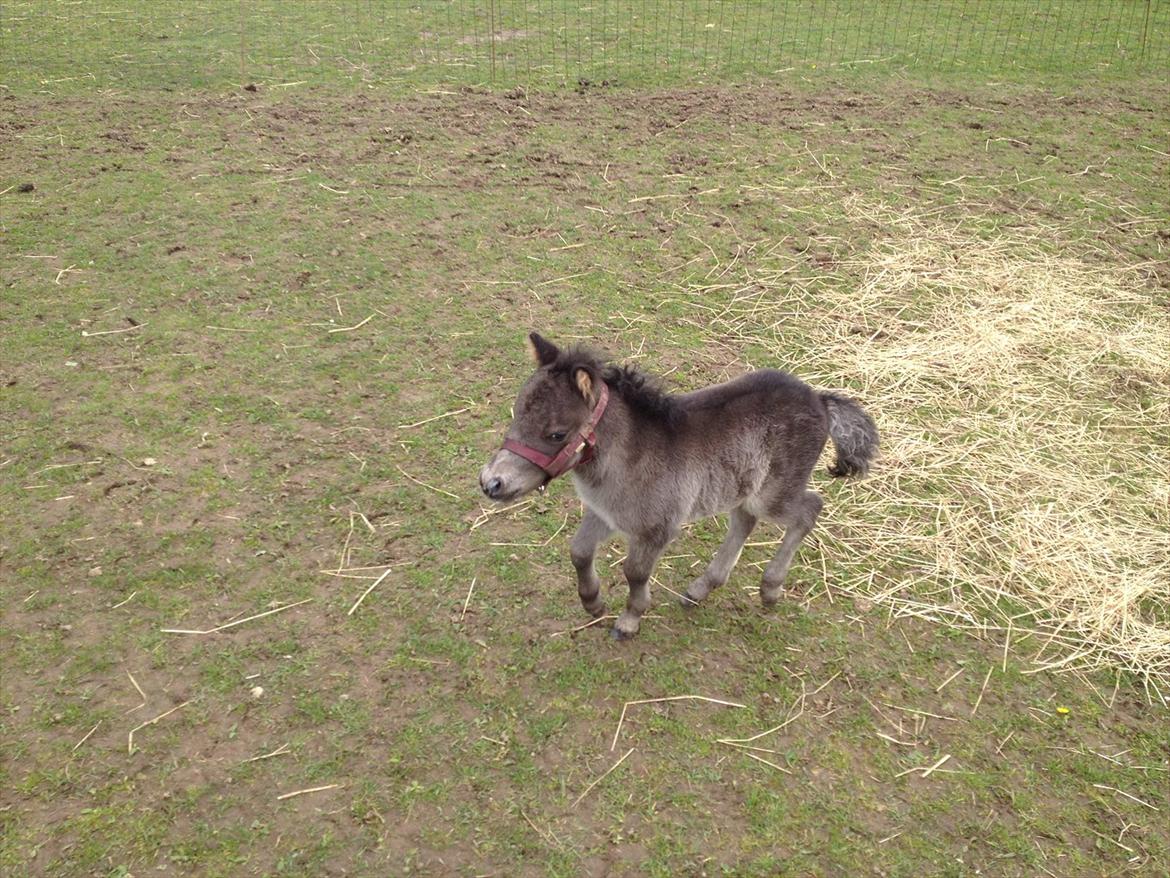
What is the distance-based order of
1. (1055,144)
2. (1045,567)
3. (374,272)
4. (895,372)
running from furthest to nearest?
(1055,144), (374,272), (895,372), (1045,567)

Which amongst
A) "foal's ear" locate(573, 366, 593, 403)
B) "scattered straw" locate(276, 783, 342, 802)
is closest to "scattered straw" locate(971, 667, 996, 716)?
"foal's ear" locate(573, 366, 593, 403)

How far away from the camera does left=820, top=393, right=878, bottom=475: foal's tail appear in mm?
4297

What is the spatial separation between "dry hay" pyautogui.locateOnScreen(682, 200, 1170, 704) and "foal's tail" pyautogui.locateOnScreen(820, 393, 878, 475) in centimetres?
64

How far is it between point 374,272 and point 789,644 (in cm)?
446

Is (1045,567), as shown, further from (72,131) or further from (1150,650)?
(72,131)

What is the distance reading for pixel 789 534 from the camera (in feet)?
14.3

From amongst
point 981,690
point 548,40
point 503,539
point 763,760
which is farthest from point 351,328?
point 548,40

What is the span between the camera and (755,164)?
29.4 ft

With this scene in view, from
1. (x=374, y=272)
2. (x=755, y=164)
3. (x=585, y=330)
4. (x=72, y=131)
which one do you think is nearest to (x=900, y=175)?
(x=755, y=164)

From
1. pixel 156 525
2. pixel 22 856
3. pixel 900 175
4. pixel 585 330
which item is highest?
pixel 900 175

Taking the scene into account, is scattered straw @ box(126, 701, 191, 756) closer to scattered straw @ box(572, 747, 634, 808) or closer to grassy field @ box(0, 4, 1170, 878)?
grassy field @ box(0, 4, 1170, 878)

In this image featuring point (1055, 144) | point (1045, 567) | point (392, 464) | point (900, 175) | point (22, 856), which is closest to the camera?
point (22, 856)

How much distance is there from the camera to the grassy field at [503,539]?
3.40 meters

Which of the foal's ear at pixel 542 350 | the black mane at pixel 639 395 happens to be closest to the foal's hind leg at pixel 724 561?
the black mane at pixel 639 395
